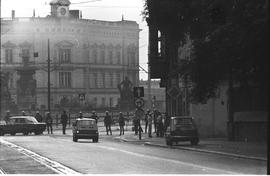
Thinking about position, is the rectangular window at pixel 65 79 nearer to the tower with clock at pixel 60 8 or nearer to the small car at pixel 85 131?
the tower with clock at pixel 60 8

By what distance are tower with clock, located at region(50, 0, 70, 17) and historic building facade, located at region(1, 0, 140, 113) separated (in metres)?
0.15

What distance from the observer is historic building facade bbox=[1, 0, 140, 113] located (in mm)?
49062

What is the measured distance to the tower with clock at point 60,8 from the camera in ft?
132

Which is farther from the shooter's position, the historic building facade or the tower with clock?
the historic building facade

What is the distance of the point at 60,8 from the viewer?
140 feet

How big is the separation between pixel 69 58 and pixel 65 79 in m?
3.45

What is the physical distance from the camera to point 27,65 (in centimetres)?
5762

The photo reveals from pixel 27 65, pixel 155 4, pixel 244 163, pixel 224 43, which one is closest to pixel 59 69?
pixel 27 65

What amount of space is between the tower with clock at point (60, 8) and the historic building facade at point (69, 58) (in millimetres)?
145

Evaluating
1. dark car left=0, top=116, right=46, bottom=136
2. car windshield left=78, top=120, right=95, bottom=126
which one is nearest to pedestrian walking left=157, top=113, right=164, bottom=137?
car windshield left=78, top=120, right=95, bottom=126

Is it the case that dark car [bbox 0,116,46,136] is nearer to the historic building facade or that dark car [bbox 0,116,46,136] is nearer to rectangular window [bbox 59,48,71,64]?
the historic building facade

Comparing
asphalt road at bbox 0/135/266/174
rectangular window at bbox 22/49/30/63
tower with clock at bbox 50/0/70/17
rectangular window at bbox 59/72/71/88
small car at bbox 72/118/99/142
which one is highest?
tower with clock at bbox 50/0/70/17

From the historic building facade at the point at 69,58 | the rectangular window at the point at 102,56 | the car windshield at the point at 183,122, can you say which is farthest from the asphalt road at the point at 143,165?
the rectangular window at the point at 102,56

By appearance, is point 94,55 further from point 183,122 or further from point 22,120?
point 183,122
